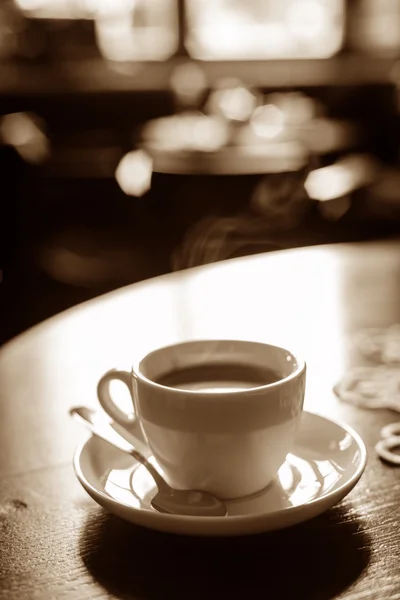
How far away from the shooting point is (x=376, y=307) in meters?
1.13

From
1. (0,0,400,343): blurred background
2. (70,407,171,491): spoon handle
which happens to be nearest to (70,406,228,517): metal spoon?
(70,407,171,491): spoon handle

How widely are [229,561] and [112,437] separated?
0.17m

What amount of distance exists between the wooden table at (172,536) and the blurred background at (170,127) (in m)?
0.94

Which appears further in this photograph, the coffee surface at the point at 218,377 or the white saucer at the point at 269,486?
the coffee surface at the point at 218,377

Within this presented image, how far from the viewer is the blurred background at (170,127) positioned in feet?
8.02

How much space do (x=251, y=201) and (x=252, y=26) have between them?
12.2 ft

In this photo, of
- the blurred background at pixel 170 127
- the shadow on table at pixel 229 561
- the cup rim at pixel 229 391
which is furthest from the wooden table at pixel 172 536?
the blurred background at pixel 170 127

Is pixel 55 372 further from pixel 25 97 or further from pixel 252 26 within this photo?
pixel 252 26

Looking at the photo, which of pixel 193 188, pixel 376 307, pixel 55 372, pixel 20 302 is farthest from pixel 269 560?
pixel 20 302

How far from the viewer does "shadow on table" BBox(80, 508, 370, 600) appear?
51 cm

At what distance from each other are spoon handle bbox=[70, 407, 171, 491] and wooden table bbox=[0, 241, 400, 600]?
0.04 meters

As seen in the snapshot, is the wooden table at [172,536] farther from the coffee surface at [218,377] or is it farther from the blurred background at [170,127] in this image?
the blurred background at [170,127]

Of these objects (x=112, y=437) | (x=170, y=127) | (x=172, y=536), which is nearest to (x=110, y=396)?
(x=112, y=437)

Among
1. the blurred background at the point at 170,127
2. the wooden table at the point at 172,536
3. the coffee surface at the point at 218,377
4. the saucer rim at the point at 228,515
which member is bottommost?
the blurred background at the point at 170,127
